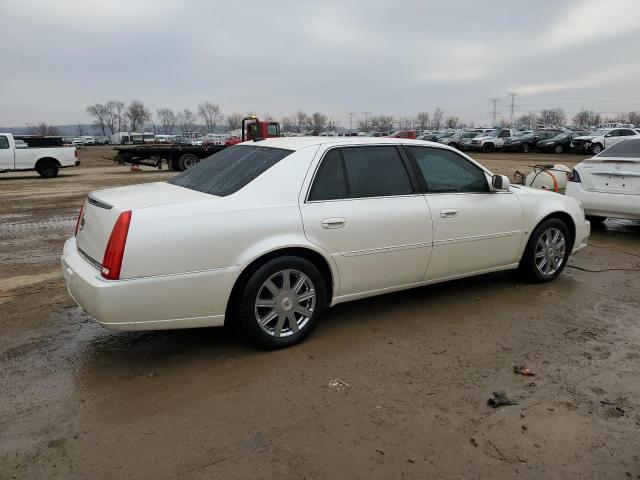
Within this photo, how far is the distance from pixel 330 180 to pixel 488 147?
114 feet

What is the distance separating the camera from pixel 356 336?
159 inches

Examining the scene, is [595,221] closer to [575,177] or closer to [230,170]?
[575,177]

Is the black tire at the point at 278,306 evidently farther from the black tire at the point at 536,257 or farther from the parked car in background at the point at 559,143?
the parked car in background at the point at 559,143

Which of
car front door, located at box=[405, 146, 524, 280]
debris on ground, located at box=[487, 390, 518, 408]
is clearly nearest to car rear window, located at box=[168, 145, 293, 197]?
car front door, located at box=[405, 146, 524, 280]

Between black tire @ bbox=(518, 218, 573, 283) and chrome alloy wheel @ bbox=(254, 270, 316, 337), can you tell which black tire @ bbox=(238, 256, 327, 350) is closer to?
chrome alloy wheel @ bbox=(254, 270, 316, 337)

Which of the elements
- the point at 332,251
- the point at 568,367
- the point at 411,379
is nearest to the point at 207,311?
the point at 332,251

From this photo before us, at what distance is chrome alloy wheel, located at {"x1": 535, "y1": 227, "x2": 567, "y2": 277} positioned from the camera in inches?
208

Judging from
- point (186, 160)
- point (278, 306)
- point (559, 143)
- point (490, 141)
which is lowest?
point (278, 306)

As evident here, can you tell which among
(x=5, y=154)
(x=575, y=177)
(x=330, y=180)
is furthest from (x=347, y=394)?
(x=5, y=154)

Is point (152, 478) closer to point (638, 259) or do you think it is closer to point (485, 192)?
point (485, 192)

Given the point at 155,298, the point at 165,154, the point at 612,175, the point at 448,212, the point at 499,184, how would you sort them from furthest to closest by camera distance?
the point at 165,154
the point at 612,175
the point at 499,184
the point at 448,212
the point at 155,298

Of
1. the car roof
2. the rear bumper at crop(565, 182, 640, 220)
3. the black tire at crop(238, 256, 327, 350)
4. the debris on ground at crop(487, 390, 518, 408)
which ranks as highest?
the car roof

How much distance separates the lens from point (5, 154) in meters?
18.5

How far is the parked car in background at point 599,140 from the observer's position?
1121 inches
